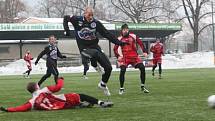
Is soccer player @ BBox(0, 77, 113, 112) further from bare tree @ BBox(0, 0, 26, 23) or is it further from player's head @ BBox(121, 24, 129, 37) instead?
bare tree @ BBox(0, 0, 26, 23)

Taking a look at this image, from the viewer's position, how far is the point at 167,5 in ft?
268

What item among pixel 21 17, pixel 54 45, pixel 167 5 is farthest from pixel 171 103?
pixel 21 17

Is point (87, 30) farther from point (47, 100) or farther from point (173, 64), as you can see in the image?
point (173, 64)

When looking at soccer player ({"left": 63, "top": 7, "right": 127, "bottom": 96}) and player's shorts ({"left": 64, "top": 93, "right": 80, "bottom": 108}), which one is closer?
player's shorts ({"left": 64, "top": 93, "right": 80, "bottom": 108})

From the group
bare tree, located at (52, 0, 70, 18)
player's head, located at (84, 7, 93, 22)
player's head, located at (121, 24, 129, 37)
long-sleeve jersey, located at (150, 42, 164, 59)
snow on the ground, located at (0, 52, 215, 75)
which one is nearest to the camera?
player's head, located at (84, 7, 93, 22)

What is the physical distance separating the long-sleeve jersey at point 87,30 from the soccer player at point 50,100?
1769 millimetres

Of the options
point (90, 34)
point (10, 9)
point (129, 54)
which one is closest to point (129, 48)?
point (129, 54)

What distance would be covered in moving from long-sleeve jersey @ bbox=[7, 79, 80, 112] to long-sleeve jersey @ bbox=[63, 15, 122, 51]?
1.86 metres

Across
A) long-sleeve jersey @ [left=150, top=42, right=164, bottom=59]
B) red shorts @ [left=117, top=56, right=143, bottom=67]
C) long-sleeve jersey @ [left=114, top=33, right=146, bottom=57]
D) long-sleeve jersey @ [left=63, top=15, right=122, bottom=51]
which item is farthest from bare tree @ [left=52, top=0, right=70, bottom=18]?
long-sleeve jersey @ [left=63, top=15, right=122, bottom=51]

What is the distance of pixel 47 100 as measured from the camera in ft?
32.0

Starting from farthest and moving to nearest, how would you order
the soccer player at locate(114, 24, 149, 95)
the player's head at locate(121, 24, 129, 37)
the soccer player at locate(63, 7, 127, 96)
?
the soccer player at locate(114, 24, 149, 95) < the player's head at locate(121, 24, 129, 37) < the soccer player at locate(63, 7, 127, 96)

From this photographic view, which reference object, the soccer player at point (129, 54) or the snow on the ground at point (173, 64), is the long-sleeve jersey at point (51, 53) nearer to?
the soccer player at point (129, 54)

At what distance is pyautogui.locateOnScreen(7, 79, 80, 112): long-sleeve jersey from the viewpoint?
9641mm

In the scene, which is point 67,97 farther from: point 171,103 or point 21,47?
point 21,47
